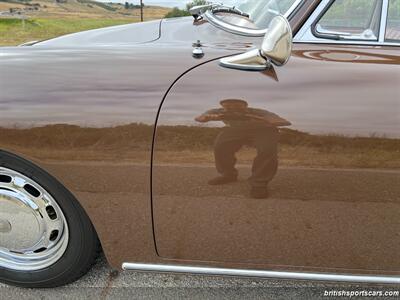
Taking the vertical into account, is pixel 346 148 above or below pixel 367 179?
above

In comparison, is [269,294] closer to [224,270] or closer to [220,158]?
[224,270]

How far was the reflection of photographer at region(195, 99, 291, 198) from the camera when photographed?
151cm

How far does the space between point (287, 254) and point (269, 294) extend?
42 centimetres

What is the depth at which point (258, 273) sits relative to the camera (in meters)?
1.77

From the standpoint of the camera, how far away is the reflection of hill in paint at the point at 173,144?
1.53 m

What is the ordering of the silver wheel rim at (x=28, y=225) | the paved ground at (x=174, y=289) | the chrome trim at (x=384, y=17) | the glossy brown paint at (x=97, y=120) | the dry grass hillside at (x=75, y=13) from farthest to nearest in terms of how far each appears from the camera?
1. the dry grass hillside at (x=75, y=13)
2. the paved ground at (x=174, y=289)
3. the silver wheel rim at (x=28, y=225)
4. the chrome trim at (x=384, y=17)
5. the glossy brown paint at (x=97, y=120)

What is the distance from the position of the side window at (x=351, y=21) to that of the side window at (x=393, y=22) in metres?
0.05

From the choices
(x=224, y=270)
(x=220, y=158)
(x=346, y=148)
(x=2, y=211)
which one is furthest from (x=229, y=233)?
(x=2, y=211)

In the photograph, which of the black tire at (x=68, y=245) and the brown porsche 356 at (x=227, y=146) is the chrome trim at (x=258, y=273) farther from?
the black tire at (x=68, y=245)

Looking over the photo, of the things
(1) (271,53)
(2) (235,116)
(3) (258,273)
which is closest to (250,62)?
(1) (271,53)

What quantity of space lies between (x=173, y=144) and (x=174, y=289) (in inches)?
36.0

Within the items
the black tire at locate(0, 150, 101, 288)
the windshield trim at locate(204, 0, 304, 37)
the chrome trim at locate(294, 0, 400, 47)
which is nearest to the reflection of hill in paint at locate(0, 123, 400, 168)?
the black tire at locate(0, 150, 101, 288)

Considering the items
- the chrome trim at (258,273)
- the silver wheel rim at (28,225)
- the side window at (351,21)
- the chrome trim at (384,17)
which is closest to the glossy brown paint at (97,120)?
the chrome trim at (258,273)

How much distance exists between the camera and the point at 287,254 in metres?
1.74
